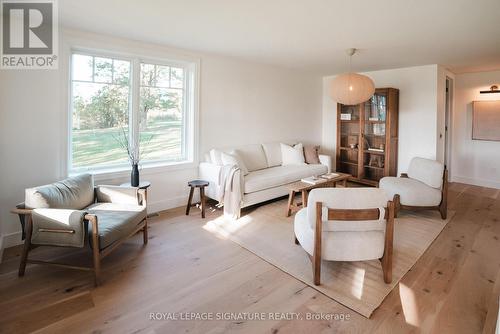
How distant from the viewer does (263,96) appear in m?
5.26

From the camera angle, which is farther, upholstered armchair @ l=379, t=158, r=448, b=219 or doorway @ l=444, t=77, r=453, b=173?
doorway @ l=444, t=77, r=453, b=173

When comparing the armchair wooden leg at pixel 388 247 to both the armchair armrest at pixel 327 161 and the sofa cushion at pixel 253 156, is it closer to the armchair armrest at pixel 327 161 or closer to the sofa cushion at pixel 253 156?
the sofa cushion at pixel 253 156

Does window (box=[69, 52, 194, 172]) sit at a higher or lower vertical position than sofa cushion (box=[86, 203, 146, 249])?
higher

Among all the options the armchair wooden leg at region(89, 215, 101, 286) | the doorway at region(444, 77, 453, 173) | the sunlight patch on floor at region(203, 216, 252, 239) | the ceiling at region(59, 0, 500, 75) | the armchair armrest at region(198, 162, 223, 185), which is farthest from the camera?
the doorway at region(444, 77, 453, 173)

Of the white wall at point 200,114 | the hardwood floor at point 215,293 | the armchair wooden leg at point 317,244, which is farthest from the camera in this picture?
the white wall at point 200,114

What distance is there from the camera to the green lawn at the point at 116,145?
11.6 ft

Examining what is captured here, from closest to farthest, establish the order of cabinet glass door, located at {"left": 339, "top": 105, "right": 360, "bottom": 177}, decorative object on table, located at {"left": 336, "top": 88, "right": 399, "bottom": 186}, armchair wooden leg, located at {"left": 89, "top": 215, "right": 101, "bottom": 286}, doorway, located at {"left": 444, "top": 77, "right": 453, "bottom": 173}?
1. armchair wooden leg, located at {"left": 89, "top": 215, "right": 101, "bottom": 286}
2. decorative object on table, located at {"left": 336, "top": 88, "right": 399, "bottom": 186}
3. doorway, located at {"left": 444, "top": 77, "right": 453, "bottom": 173}
4. cabinet glass door, located at {"left": 339, "top": 105, "right": 360, "bottom": 177}

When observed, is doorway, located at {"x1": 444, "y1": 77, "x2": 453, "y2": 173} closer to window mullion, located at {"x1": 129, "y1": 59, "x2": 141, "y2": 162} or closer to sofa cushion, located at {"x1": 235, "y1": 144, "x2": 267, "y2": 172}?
sofa cushion, located at {"x1": 235, "y1": 144, "x2": 267, "y2": 172}

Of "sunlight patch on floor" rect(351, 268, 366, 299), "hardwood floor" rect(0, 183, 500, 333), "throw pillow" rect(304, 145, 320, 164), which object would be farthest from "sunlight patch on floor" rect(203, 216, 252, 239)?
"throw pillow" rect(304, 145, 320, 164)

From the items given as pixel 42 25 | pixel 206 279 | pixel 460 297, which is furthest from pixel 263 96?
pixel 460 297

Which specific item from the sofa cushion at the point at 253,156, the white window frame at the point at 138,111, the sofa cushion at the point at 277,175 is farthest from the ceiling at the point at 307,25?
the sofa cushion at the point at 277,175

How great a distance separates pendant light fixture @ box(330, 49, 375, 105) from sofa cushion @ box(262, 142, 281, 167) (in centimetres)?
157

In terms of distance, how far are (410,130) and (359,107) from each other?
1.02 metres

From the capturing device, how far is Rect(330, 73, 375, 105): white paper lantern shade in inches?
151
